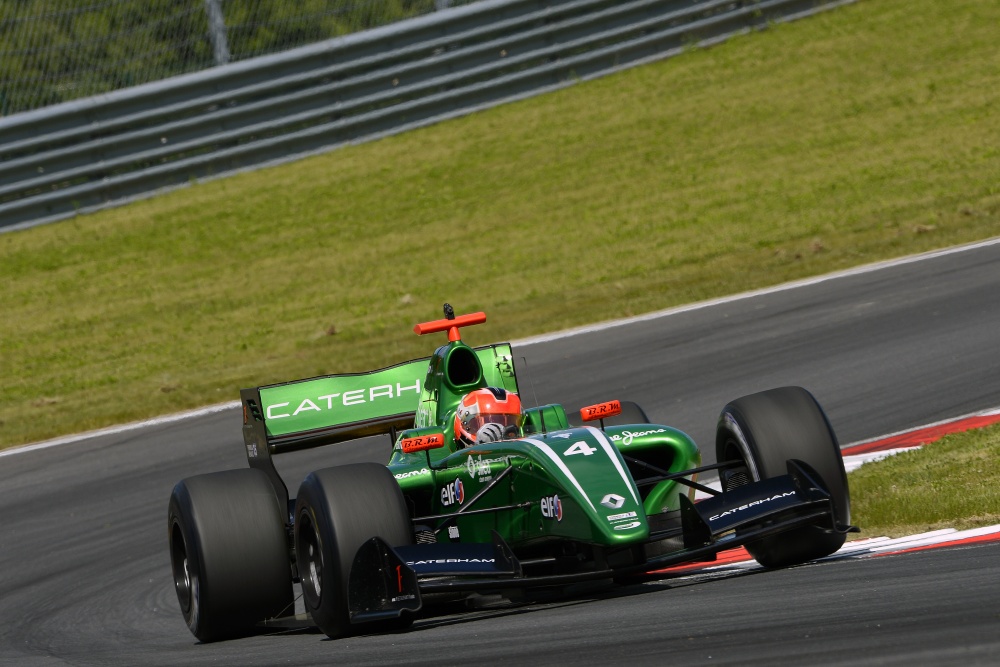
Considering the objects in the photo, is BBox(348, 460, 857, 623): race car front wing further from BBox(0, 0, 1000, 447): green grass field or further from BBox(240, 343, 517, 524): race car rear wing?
BBox(0, 0, 1000, 447): green grass field

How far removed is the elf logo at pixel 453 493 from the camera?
7090 mm

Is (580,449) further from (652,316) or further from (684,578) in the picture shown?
(652,316)

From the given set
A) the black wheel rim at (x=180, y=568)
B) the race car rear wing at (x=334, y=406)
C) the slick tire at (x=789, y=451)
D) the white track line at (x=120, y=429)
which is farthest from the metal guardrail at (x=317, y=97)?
the slick tire at (x=789, y=451)

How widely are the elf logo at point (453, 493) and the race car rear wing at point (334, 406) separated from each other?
48.5 inches

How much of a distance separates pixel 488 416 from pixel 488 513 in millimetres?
574

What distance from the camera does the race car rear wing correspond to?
8.52 m

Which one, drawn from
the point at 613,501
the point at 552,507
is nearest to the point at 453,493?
the point at 552,507

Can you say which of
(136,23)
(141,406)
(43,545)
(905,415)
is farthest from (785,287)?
(136,23)

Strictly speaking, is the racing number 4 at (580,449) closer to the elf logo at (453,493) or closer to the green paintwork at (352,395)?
the elf logo at (453,493)

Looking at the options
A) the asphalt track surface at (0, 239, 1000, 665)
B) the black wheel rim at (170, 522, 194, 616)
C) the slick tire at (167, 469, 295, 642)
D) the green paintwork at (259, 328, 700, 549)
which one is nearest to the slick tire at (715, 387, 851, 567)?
the asphalt track surface at (0, 239, 1000, 665)

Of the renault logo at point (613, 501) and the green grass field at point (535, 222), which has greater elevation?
the green grass field at point (535, 222)

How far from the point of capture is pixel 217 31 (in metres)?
18.3

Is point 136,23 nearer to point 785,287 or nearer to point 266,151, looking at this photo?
point 266,151

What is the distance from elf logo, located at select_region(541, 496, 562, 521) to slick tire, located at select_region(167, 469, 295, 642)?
1.46 metres
